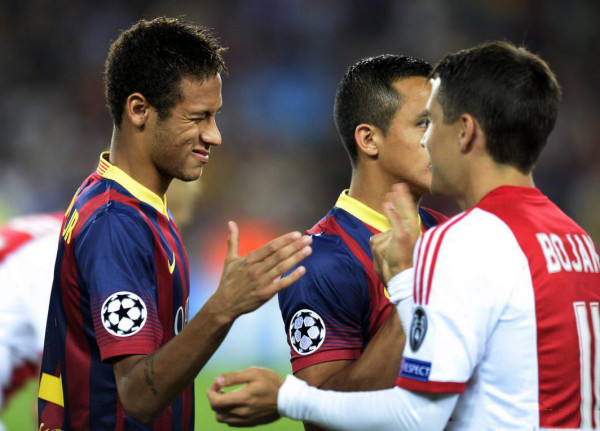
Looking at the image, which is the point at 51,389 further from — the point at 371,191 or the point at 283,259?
the point at 371,191

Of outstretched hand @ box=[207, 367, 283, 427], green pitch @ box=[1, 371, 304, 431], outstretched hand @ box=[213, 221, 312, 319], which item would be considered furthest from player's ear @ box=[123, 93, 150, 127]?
green pitch @ box=[1, 371, 304, 431]

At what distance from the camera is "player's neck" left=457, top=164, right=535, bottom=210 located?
90.3 inches

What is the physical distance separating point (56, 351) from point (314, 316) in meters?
0.91

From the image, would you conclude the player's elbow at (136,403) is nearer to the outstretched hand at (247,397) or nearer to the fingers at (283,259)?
the outstretched hand at (247,397)

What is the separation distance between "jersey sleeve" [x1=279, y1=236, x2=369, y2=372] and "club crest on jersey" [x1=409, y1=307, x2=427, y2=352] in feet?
2.56

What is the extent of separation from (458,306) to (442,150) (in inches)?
21.1

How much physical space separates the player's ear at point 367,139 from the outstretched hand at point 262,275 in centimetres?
98

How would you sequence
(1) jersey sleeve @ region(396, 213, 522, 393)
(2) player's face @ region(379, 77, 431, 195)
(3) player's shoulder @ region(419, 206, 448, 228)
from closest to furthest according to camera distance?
(1) jersey sleeve @ region(396, 213, 522, 393)
(2) player's face @ region(379, 77, 431, 195)
(3) player's shoulder @ region(419, 206, 448, 228)

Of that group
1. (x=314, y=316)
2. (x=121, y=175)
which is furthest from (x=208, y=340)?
(x=121, y=175)

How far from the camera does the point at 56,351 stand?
2857 millimetres

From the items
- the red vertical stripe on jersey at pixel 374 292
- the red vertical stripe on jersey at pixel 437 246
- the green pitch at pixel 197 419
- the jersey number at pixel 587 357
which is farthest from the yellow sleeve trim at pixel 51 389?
the green pitch at pixel 197 419

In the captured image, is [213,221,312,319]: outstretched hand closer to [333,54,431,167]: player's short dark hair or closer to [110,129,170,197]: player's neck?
[110,129,170,197]: player's neck

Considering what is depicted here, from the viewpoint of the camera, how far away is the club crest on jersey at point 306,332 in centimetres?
293

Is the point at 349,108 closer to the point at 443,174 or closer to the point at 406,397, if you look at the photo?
the point at 443,174
